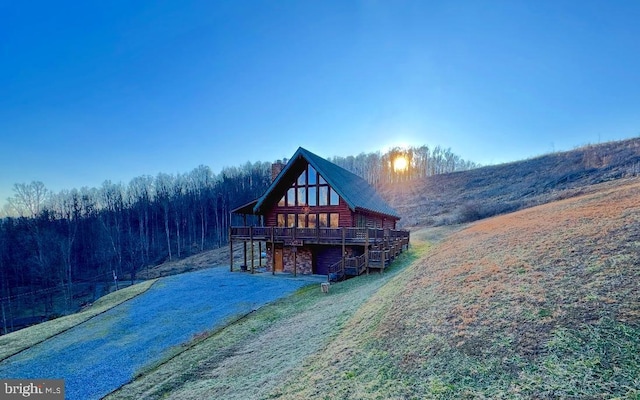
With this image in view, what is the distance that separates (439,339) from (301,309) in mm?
7868

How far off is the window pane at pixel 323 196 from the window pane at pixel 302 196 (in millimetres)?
1273

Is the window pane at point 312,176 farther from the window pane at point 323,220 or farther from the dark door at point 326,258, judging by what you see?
the dark door at point 326,258

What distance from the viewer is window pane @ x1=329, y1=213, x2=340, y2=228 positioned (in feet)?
72.0

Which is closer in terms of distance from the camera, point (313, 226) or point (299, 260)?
point (299, 260)

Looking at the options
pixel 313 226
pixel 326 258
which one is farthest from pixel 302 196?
pixel 326 258

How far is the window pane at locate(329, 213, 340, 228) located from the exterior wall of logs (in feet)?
5.05

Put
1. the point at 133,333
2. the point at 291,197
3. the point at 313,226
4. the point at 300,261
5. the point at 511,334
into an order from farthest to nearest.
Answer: the point at 291,197, the point at 313,226, the point at 300,261, the point at 133,333, the point at 511,334

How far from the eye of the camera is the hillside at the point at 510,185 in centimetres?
3712

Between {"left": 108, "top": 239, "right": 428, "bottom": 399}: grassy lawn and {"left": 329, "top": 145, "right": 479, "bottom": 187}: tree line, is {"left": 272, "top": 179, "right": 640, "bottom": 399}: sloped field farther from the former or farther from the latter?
{"left": 329, "top": 145, "right": 479, "bottom": 187}: tree line

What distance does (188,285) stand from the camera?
2058 cm

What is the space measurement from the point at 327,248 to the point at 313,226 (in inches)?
80.6

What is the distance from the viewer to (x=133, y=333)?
1272 cm

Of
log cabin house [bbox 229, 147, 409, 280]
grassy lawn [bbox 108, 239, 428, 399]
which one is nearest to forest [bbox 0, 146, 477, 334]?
log cabin house [bbox 229, 147, 409, 280]

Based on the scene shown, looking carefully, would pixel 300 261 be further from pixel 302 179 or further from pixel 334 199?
pixel 302 179
